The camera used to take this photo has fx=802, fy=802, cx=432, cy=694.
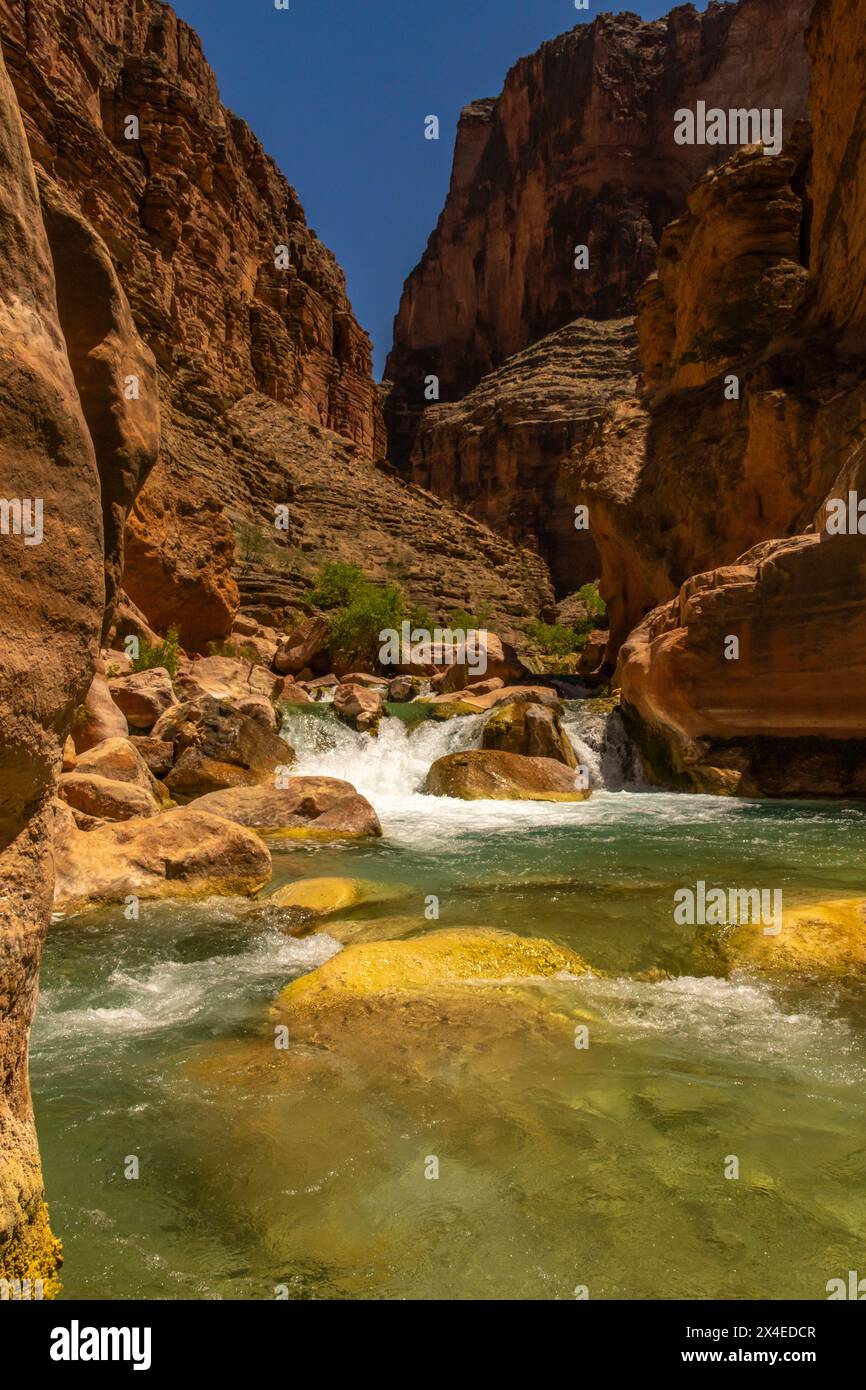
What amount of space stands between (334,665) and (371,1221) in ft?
91.4

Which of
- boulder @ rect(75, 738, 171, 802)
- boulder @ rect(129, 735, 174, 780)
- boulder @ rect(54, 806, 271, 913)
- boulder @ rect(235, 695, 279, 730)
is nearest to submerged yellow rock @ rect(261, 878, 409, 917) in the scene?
boulder @ rect(54, 806, 271, 913)

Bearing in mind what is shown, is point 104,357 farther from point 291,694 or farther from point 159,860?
point 291,694

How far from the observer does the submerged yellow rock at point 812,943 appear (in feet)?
17.0

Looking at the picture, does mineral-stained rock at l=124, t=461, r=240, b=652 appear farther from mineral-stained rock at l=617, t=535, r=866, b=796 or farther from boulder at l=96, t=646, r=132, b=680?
mineral-stained rock at l=617, t=535, r=866, b=796

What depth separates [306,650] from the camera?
29672mm

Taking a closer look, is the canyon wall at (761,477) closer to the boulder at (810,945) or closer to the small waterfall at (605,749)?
the small waterfall at (605,749)

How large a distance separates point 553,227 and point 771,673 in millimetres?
83285

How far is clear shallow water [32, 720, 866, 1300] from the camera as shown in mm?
2594

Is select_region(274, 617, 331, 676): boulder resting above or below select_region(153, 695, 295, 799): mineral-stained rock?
above

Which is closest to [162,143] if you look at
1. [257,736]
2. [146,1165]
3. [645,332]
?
[645,332]

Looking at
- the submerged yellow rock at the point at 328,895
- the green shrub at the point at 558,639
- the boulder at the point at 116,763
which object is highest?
the green shrub at the point at 558,639

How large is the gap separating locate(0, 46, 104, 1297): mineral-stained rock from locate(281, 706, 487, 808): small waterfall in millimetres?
14180

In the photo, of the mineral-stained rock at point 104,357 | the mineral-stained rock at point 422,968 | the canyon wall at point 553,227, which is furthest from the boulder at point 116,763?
the canyon wall at point 553,227

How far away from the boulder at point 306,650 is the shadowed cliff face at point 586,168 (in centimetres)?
6394
